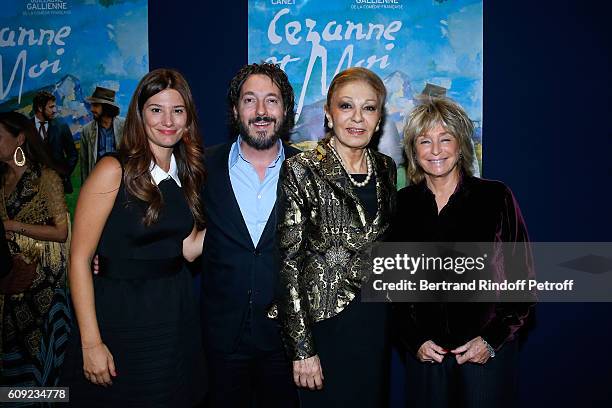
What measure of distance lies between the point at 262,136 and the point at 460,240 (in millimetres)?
997

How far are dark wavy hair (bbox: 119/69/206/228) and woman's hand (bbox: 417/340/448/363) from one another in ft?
3.78

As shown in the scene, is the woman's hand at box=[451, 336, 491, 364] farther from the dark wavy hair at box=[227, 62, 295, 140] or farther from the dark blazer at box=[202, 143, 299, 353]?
the dark wavy hair at box=[227, 62, 295, 140]

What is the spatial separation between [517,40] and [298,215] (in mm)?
2090

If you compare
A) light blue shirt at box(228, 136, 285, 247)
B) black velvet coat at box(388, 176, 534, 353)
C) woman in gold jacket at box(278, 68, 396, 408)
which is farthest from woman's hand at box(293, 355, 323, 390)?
light blue shirt at box(228, 136, 285, 247)

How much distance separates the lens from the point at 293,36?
314 centimetres

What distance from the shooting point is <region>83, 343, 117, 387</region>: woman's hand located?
2.05 m

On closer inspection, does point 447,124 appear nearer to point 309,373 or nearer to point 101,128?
point 309,373

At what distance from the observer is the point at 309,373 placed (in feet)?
6.34

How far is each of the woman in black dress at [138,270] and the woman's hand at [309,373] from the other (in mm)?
588

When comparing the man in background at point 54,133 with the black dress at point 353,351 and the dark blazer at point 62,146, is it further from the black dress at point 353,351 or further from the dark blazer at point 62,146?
the black dress at point 353,351

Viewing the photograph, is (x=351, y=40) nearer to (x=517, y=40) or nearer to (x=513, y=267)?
(x=517, y=40)

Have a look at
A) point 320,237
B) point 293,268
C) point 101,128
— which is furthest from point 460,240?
point 101,128

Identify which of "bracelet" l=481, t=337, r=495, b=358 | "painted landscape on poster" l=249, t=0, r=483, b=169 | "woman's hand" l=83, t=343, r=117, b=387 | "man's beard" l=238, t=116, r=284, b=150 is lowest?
"woman's hand" l=83, t=343, r=117, b=387

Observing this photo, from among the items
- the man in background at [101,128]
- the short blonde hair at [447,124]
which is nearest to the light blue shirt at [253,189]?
the short blonde hair at [447,124]
